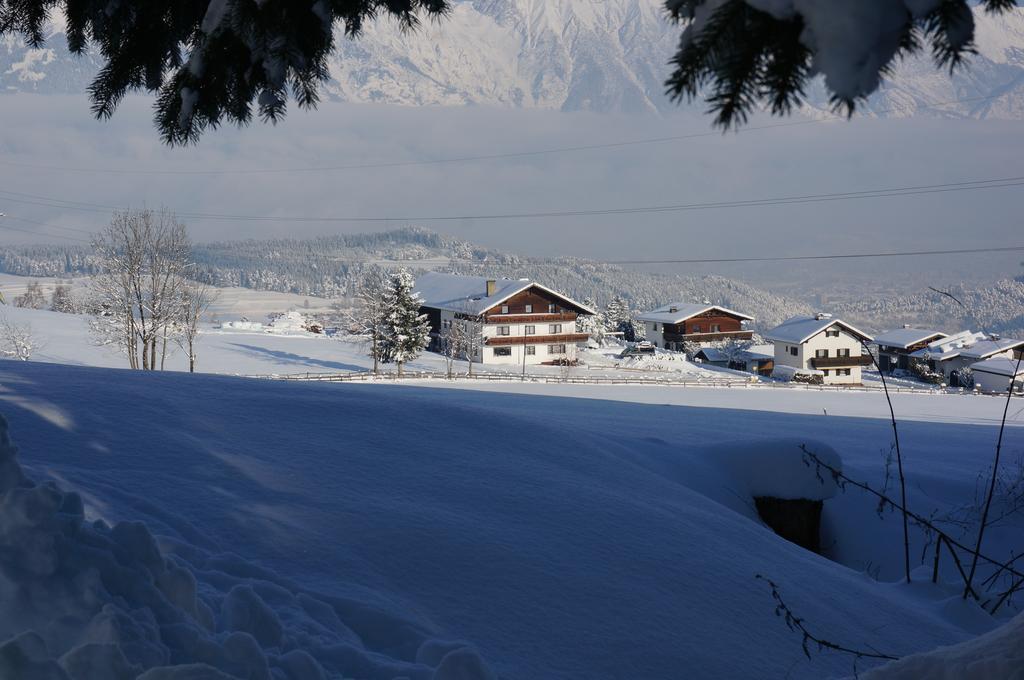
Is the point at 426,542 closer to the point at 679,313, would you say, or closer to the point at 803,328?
the point at 803,328

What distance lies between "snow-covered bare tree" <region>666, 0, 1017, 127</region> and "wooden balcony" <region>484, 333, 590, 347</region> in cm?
5050

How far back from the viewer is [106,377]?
820 cm

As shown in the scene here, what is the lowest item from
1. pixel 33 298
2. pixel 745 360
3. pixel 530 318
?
pixel 745 360

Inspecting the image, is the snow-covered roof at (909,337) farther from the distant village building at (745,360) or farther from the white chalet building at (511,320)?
the white chalet building at (511,320)

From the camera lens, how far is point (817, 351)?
5525cm

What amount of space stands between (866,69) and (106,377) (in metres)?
8.50

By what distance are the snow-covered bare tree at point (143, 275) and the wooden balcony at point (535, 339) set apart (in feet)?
83.3

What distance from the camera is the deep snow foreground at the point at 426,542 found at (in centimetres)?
342

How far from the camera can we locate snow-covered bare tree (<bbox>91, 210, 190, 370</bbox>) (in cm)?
2897

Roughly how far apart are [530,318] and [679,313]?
1998 centimetres

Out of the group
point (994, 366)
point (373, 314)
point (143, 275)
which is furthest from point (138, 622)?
point (994, 366)

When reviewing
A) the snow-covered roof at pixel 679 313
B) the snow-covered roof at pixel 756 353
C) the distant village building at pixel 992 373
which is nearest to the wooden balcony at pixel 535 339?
the snow-covered roof at pixel 679 313

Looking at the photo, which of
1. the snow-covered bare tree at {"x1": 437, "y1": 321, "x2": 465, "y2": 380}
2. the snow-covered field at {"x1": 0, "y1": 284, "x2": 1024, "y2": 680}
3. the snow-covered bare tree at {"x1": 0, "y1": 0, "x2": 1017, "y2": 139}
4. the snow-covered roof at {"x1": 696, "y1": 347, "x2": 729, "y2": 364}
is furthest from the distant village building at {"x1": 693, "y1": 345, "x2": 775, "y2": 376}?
the snow-covered bare tree at {"x1": 0, "y1": 0, "x2": 1017, "y2": 139}

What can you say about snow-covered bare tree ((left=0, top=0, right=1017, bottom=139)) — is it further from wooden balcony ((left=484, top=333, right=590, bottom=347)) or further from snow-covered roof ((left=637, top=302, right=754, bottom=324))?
snow-covered roof ((left=637, top=302, right=754, bottom=324))
